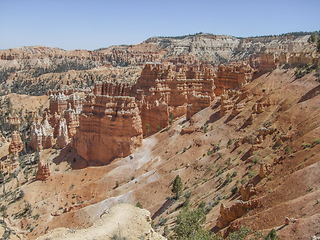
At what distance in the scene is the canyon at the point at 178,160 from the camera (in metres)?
16.0

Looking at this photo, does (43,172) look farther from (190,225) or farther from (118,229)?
(118,229)

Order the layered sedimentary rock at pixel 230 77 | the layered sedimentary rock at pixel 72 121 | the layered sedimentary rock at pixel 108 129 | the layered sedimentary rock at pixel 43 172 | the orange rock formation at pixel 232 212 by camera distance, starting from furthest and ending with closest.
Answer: the layered sedimentary rock at pixel 72 121
the layered sedimentary rock at pixel 230 77
the layered sedimentary rock at pixel 108 129
the layered sedimentary rock at pixel 43 172
the orange rock formation at pixel 232 212

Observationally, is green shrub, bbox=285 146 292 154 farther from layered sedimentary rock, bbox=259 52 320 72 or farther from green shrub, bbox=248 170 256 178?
layered sedimentary rock, bbox=259 52 320 72

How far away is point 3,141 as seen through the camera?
216 feet

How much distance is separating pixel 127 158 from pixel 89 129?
8.34 m

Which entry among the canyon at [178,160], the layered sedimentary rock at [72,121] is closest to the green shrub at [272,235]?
the canyon at [178,160]

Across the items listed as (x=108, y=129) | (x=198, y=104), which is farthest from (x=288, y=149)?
(x=108, y=129)

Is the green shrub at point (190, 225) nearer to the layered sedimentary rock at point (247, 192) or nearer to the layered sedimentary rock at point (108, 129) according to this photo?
the layered sedimentary rock at point (247, 192)

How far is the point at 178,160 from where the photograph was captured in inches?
1291

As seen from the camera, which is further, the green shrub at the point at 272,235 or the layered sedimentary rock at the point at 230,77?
the layered sedimentary rock at the point at 230,77

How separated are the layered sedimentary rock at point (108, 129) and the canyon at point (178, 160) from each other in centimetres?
15

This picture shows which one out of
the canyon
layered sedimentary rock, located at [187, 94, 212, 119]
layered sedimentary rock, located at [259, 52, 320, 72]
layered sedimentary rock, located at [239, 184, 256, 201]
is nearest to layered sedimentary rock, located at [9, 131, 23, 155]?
the canyon

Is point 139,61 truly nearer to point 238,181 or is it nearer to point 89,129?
point 89,129

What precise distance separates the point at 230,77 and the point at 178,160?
25151 mm
